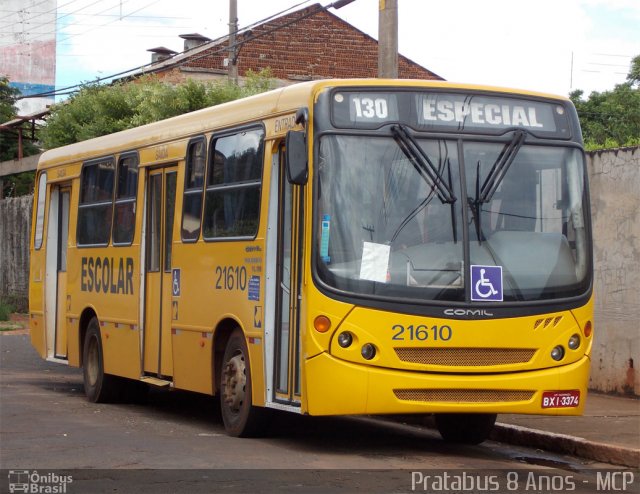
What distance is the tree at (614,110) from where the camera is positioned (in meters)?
37.7

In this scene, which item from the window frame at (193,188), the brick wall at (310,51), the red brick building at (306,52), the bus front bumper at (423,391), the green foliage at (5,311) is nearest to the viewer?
the bus front bumper at (423,391)

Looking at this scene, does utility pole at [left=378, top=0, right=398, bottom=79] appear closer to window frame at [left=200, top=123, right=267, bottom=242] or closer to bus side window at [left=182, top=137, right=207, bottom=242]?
bus side window at [left=182, top=137, right=207, bottom=242]

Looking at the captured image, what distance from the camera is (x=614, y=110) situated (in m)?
39.9

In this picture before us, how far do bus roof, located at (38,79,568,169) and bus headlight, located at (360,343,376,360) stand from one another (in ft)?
6.52

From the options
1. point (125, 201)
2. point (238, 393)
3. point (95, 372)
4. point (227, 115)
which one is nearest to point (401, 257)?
point (238, 393)

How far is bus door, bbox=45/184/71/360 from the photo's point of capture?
1622 centimetres

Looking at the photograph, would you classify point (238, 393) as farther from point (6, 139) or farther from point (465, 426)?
point (6, 139)

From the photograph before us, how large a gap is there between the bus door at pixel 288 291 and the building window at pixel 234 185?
38 cm

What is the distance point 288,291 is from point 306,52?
126ft

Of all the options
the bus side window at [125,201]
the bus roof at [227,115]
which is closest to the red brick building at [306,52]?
the bus roof at [227,115]

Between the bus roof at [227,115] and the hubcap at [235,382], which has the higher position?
the bus roof at [227,115]

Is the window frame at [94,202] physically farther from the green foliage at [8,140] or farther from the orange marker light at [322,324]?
the green foliage at [8,140]

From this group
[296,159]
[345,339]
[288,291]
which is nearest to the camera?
[345,339]

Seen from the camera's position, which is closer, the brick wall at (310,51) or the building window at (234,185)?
the building window at (234,185)
